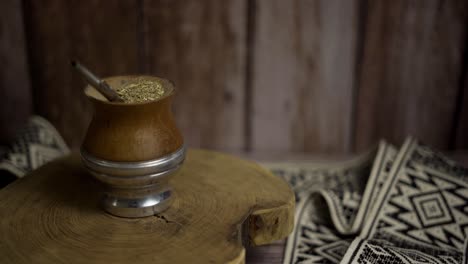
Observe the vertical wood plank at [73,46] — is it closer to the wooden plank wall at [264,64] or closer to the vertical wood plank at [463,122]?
the wooden plank wall at [264,64]

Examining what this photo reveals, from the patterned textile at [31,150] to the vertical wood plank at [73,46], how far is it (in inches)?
5.6

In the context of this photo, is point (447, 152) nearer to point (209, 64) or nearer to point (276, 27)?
point (276, 27)

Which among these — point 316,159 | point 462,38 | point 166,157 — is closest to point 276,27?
point 316,159

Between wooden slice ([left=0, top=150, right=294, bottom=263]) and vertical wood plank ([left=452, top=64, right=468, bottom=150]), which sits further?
vertical wood plank ([left=452, top=64, right=468, bottom=150])

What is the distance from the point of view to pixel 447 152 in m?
1.70

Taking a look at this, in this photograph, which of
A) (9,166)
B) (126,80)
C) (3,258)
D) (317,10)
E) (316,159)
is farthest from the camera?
(316,159)

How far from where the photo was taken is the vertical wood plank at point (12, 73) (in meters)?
1.57

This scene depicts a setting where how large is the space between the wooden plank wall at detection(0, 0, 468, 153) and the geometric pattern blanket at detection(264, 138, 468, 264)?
0.93 ft

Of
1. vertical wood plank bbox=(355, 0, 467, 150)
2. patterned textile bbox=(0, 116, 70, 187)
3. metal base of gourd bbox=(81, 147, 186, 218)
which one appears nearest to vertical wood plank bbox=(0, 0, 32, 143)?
patterned textile bbox=(0, 116, 70, 187)

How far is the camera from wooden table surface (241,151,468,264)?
119 centimetres

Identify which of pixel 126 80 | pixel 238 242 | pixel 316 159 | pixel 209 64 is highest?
pixel 126 80

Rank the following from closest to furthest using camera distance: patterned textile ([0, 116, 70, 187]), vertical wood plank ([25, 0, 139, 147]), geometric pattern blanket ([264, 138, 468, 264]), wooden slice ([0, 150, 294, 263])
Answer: wooden slice ([0, 150, 294, 263]) < geometric pattern blanket ([264, 138, 468, 264]) < patterned textile ([0, 116, 70, 187]) < vertical wood plank ([25, 0, 139, 147])

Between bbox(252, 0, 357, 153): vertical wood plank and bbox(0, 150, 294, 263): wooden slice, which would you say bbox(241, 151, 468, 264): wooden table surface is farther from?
bbox(0, 150, 294, 263): wooden slice

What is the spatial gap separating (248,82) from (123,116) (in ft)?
2.52
